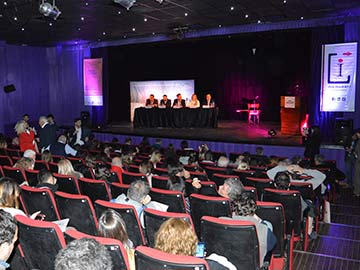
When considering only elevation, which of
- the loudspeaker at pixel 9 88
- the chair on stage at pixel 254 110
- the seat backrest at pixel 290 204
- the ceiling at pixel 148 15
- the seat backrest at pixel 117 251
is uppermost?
the ceiling at pixel 148 15

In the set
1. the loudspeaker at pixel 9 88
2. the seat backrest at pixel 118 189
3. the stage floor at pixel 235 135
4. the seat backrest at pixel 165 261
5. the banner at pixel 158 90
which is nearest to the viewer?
the seat backrest at pixel 165 261

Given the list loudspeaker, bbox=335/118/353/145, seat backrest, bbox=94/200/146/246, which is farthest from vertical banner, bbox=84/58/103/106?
seat backrest, bbox=94/200/146/246

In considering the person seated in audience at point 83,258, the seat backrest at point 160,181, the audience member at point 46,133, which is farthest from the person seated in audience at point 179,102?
the person seated in audience at point 83,258

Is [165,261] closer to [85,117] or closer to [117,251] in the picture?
[117,251]

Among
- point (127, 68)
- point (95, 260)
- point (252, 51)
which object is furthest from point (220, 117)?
point (95, 260)

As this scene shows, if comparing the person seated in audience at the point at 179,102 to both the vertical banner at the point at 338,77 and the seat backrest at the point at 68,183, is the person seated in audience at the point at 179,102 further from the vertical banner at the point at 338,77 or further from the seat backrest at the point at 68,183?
the seat backrest at the point at 68,183

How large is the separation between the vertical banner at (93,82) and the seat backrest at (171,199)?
13.0m

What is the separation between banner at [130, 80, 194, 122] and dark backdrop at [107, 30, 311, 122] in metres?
0.38

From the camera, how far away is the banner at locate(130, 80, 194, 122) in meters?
18.1

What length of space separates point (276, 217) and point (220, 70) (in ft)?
50.9

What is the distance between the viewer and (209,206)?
3.94 meters

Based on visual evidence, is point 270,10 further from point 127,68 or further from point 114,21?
point 127,68

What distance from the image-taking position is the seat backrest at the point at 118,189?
4691mm

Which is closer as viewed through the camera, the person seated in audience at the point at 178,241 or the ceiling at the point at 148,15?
the person seated in audience at the point at 178,241
